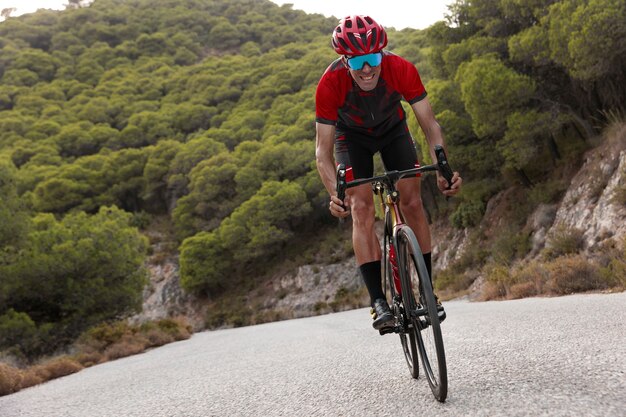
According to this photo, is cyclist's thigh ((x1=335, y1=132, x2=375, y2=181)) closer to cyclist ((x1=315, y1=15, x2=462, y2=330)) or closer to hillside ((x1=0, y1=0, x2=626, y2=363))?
cyclist ((x1=315, y1=15, x2=462, y2=330))

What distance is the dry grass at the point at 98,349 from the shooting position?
8.70 meters

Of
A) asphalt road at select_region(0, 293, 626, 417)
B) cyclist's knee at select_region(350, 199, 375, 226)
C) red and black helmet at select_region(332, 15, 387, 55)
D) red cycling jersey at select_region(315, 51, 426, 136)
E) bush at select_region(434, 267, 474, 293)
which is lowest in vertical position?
bush at select_region(434, 267, 474, 293)

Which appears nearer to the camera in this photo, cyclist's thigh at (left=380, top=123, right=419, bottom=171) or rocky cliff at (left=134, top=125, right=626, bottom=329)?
cyclist's thigh at (left=380, top=123, right=419, bottom=171)

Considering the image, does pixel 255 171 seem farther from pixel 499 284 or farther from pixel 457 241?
pixel 499 284

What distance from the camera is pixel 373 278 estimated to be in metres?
3.68

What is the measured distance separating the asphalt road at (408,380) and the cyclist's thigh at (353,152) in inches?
60.0

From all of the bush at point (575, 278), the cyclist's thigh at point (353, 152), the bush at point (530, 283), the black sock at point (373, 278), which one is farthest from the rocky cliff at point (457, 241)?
the black sock at point (373, 278)

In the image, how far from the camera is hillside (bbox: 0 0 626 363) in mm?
18797

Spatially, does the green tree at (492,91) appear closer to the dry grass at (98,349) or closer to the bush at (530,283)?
the bush at (530,283)

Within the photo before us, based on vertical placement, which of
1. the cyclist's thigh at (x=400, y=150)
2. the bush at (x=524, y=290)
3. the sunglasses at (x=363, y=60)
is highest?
the sunglasses at (x=363, y=60)

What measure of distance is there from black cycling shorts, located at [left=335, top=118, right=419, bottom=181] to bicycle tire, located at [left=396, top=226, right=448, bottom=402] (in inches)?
30.5

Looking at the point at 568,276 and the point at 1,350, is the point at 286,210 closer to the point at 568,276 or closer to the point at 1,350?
the point at 1,350

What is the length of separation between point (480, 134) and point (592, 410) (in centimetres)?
2172

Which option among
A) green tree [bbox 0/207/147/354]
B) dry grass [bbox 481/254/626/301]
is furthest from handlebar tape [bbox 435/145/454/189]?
green tree [bbox 0/207/147/354]
